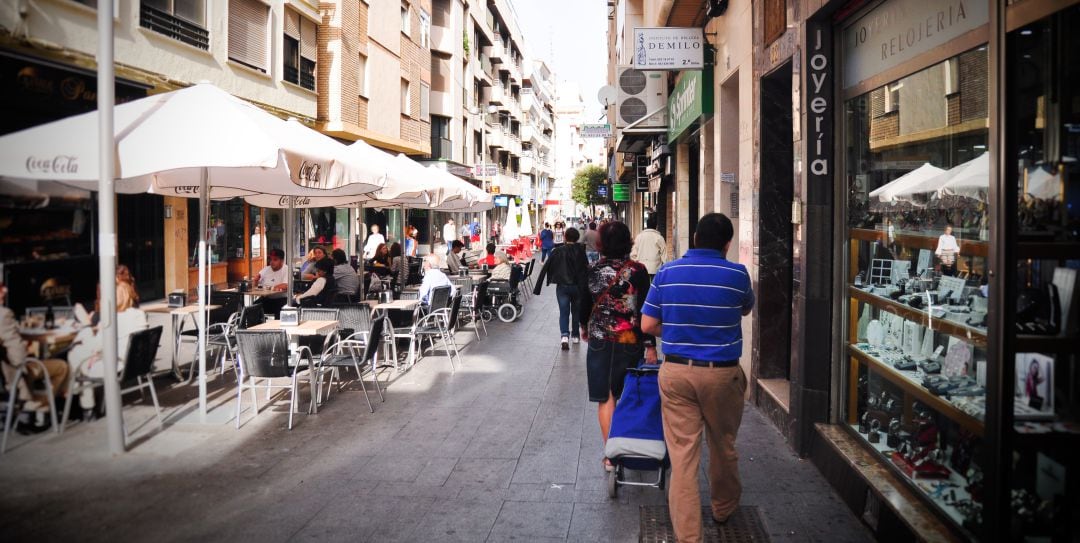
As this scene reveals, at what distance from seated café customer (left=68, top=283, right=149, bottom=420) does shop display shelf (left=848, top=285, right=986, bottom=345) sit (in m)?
5.12

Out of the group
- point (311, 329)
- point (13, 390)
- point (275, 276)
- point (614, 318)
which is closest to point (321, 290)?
point (275, 276)

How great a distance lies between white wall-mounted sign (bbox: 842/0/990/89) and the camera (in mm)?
4262

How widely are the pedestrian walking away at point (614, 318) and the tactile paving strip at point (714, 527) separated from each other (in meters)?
0.62

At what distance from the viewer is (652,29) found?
10.8m

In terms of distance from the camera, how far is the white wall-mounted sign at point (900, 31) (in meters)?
4.26

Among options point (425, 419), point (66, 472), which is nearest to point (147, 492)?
point (66, 472)

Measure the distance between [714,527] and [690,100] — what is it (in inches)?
326

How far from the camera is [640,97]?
53.9 feet

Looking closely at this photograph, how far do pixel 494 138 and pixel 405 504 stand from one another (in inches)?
1800

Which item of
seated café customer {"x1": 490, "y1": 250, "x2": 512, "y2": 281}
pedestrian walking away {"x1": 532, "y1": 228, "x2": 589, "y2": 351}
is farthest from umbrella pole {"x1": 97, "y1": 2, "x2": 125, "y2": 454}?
seated café customer {"x1": 490, "y1": 250, "x2": 512, "y2": 281}

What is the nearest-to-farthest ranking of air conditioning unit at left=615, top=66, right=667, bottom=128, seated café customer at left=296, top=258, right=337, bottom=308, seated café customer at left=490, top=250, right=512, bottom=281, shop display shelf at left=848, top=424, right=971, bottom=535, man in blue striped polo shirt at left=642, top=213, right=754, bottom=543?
shop display shelf at left=848, top=424, right=971, bottom=535 < man in blue striped polo shirt at left=642, top=213, right=754, bottom=543 < seated café customer at left=296, top=258, right=337, bottom=308 < seated café customer at left=490, top=250, right=512, bottom=281 < air conditioning unit at left=615, top=66, right=667, bottom=128

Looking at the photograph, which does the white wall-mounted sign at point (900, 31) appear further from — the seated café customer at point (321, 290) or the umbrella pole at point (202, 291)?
the seated café customer at point (321, 290)

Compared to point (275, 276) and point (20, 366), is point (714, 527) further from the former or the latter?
point (275, 276)

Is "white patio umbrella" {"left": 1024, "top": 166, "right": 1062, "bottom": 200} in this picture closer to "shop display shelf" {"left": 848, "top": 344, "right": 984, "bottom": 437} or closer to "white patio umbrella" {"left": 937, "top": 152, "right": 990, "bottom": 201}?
"white patio umbrella" {"left": 937, "top": 152, "right": 990, "bottom": 201}
